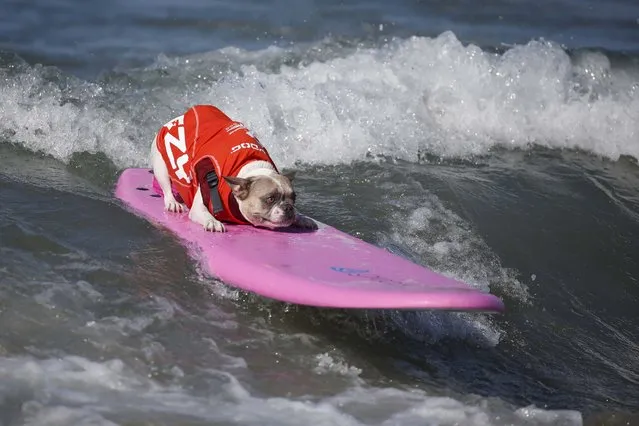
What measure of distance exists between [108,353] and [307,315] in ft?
4.45

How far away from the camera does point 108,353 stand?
5.22m

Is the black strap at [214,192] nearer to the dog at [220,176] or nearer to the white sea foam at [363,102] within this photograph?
the dog at [220,176]

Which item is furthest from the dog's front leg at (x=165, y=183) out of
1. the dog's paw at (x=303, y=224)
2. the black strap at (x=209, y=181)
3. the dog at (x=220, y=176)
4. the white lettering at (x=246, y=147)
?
the dog's paw at (x=303, y=224)

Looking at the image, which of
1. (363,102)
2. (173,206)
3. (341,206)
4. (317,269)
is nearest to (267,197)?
(317,269)

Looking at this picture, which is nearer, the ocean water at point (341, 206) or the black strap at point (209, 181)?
the ocean water at point (341, 206)

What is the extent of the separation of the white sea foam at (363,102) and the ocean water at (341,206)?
0.11 ft

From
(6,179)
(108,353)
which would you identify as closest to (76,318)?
(108,353)

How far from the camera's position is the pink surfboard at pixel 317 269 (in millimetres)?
5273

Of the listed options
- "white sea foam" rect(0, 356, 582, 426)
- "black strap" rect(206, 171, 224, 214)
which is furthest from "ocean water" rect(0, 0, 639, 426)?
"black strap" rect(206, 171, 224, 214)

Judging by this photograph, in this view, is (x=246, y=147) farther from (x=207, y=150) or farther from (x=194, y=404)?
(x=194, y=404)

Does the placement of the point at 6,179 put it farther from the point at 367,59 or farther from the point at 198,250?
the point at 367,59

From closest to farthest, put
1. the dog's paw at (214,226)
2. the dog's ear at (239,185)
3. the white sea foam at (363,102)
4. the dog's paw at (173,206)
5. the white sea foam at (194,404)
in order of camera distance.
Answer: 1. the white sea foam at (194,404)
2. the dog's ear at (239,185)
3. the dog's paw at (214,226)
4. the dog's paw at (173,206)
5. the white sea foam at (363,102)

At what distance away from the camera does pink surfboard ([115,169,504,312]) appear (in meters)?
5.27

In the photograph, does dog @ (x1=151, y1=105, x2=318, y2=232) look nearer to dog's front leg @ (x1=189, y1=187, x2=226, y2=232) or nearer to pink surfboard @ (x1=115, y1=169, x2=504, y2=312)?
dog's front leg @ (x1=189, y1=187, x2=226, y2=232)
